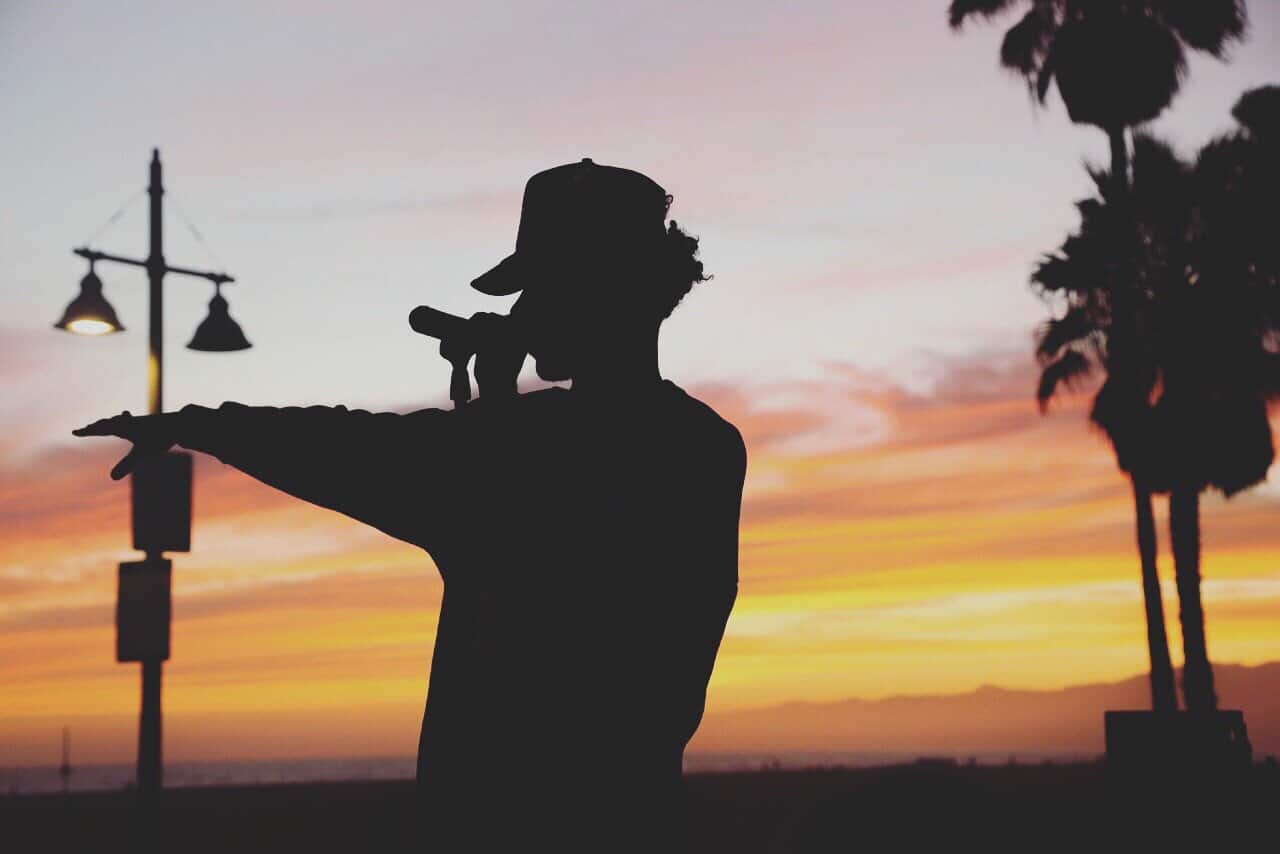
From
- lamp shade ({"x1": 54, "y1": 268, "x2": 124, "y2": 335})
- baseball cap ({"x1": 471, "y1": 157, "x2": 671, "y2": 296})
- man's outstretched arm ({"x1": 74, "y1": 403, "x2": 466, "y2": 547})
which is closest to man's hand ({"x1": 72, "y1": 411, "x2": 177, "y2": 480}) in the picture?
man's outstretched arm ({"x1": 74, "y1": 403, "x2": 466, "y2": 547})

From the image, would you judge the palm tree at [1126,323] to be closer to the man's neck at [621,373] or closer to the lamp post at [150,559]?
the lamp post at [150,559]

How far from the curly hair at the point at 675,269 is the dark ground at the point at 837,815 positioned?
0.79 metres

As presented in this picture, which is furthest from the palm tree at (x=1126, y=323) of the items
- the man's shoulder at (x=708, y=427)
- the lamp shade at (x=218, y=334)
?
the man's shoulder at (x=708, y=427)

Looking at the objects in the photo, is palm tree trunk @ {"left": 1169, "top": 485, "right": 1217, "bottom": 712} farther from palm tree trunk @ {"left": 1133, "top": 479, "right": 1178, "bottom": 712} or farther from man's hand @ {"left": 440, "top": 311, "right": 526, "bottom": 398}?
man's hand @ {"left": 440, "top": 311, "right": 526, "bottom": 398}

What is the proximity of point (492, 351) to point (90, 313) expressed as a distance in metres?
12.4

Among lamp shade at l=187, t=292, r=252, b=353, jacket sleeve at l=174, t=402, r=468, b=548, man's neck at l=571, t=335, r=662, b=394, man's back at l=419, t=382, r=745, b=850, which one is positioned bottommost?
man's back at l=419, t=382, r=745, b=850

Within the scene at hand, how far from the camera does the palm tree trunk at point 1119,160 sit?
23.8 meters

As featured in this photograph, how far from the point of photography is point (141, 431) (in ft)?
6.35

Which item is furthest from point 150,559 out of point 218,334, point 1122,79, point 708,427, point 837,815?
point 1122,79

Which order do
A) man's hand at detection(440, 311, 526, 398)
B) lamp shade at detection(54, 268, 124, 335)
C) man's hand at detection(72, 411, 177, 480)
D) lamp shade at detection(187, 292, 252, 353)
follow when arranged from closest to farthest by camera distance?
man's hand at detection(72, 411, 177, 480) < man's hand at detection(440, 311, 526, 398) < lamp shade at detection(54, 268, 124, 335) < lamp shade at detection(187, 292, 252, 353)

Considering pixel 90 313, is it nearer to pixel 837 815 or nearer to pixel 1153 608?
pixel 837 815

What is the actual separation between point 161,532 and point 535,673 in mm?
11863

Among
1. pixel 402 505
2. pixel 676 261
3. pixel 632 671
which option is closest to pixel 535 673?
pixel 632 671

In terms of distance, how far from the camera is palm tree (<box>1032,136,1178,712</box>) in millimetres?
23641
